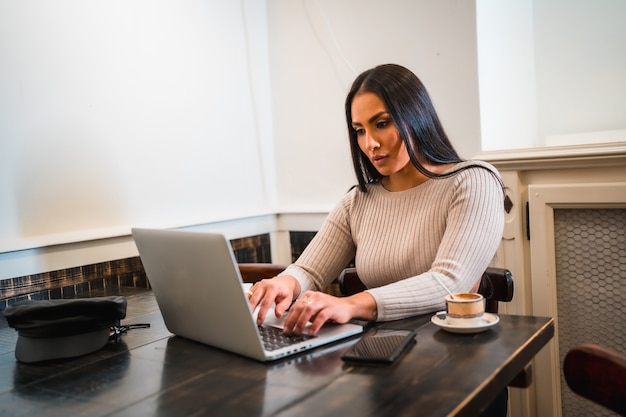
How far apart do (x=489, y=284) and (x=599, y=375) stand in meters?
0.69

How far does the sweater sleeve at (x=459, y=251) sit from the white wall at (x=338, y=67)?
Result: 750 millimetres

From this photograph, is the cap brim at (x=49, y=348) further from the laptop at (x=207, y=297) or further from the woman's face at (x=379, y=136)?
the woman's face at (x=379, y=136)

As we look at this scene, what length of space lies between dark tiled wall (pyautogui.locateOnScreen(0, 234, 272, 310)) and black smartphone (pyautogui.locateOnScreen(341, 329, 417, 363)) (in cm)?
118

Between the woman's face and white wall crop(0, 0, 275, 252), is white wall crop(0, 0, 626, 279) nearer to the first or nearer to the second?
white wall crop(0, 0, 275, 252)

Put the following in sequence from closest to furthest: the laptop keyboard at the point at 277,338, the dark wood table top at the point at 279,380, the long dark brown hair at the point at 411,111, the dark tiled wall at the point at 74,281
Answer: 1. the dark wood table top at the point at 279,380
2. the laptop keyboard at the point at 277,338
3. the long dark brown hair at the point at 411,111
4. the dark tiled wall at the point at 74,281

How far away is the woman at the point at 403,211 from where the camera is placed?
136 cm

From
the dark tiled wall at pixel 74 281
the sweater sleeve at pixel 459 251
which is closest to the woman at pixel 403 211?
the sweater sleeve at pixel 459 251

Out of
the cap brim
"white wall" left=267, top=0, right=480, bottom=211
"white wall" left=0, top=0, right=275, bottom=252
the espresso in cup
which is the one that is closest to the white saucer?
the espresso in cup

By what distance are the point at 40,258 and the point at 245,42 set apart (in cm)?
134

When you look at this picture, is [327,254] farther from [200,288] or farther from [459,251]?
[200,288]

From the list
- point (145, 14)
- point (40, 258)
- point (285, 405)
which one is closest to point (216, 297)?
point (285, 405)

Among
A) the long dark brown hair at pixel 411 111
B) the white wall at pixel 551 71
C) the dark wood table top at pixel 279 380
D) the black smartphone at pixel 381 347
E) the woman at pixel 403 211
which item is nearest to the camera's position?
the dark wood table top at pixel 279 380

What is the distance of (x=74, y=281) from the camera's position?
1.92 m

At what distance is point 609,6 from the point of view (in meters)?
2.08
